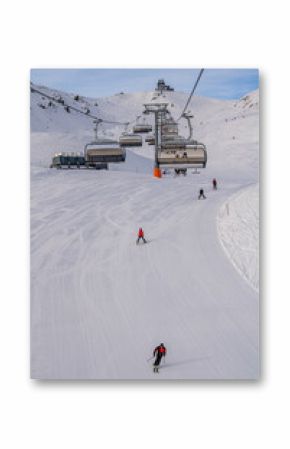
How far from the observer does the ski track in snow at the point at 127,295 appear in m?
7.88

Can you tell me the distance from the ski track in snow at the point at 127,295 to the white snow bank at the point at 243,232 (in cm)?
14

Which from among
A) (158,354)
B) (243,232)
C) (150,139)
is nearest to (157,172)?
(150,139)

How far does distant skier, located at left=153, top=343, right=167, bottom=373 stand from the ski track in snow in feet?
0.34

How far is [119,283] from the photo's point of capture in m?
8.49

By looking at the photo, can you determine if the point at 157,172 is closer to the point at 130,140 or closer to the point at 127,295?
the point at 130,140

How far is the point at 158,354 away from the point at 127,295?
1038 millimetres

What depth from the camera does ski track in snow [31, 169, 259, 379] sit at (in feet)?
25.8

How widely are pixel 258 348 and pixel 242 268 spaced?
1233 mm

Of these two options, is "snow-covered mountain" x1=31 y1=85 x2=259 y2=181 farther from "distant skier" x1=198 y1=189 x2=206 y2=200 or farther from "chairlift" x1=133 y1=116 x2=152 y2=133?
"distant skier" x1=198 y1=189 x2=206 y2=200

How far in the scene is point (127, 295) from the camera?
8.34 meters

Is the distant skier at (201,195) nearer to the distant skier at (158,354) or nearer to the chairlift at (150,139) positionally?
the chairlift at (150,139)

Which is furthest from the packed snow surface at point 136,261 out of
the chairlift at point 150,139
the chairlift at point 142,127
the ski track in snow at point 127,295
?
the chairlift at point 142,127
